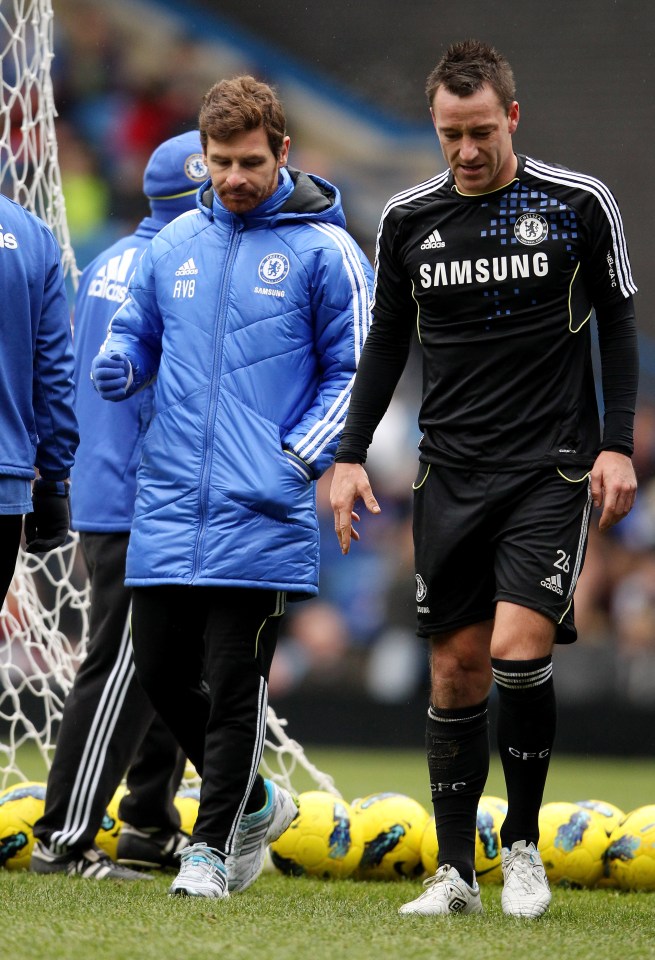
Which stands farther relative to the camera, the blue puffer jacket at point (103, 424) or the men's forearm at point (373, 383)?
the blue puffer jacket at point (103, 424)

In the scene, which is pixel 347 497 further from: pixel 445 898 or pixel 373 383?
pixel 445 898

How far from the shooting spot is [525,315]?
350 centimetres

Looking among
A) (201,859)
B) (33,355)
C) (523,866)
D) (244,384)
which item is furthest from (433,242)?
(201,859)

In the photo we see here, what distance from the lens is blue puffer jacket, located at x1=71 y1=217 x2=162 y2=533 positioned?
437 centimetres

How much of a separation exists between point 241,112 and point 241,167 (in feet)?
0.46

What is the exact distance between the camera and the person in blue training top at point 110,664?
4.28m

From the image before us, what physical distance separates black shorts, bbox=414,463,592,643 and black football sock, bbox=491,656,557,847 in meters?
0.15

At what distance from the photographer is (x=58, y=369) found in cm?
382

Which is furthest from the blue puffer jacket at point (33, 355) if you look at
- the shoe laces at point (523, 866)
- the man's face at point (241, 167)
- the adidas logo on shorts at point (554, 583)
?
the shoe laces at point (523, 866)

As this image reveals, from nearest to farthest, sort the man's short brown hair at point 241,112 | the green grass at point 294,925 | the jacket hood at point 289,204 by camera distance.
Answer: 1. the green grass at point 294,925
2. the man's short brown hair at point 241,112
3. the jacket hood at point 289,204

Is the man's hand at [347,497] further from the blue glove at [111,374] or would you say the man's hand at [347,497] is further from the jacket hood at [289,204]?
the jacket hood at [289,204]

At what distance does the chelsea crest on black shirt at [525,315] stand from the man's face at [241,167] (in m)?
0.47

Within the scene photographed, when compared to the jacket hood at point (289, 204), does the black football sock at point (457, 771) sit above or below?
below

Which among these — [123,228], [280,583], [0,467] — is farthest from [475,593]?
[123,228]
